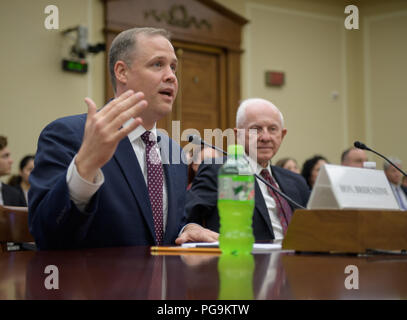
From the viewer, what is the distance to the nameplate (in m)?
1.22

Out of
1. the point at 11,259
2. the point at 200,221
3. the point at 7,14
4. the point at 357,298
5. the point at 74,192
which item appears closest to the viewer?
the point at 357,298

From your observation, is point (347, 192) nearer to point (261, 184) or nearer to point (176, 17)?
point (261, 184)

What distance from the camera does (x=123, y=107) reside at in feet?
4.05

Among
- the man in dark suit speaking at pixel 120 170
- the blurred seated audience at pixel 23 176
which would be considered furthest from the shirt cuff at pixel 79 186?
the blurred seated audience at pixel 23 176

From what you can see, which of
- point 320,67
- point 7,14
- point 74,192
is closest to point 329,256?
point 74,192

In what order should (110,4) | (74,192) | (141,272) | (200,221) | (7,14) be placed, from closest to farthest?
(141,272) < (74,192) < (200,221) < (7,14) < (110,4)

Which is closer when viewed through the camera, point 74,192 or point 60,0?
point 74,192

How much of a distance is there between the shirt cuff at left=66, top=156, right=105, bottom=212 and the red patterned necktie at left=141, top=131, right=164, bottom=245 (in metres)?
0.41

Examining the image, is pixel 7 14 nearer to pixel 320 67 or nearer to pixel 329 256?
pixel 320 67

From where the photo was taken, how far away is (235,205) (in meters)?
1.23

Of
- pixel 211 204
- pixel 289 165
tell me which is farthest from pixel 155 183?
pixel 289 165

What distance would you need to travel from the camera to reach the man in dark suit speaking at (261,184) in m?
2.33

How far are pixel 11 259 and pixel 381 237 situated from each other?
2.78 ft

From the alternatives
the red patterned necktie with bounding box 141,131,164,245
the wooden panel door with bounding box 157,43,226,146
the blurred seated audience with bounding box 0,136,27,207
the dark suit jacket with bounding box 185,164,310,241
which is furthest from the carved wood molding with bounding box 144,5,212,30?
the red patterned necktie with bounding box 141,131,164,245
